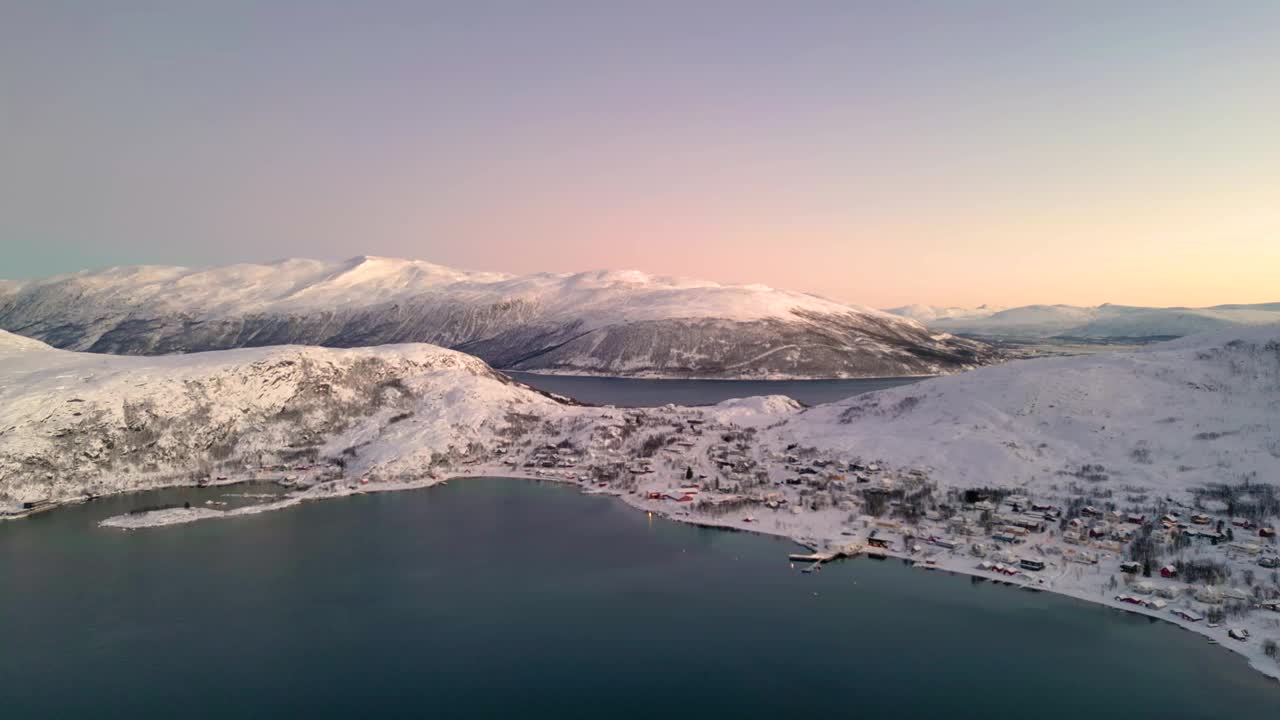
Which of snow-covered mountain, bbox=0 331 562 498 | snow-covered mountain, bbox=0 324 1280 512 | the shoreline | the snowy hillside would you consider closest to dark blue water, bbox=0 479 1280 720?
the shoreline

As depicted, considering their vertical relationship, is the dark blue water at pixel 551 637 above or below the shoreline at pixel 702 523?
below

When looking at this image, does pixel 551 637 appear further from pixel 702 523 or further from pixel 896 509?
pixel 896 509

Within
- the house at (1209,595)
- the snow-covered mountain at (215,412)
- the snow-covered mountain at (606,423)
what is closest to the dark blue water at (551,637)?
the house at (1209,595)

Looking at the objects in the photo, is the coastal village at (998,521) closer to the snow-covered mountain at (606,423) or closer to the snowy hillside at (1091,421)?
the snow-covered mountain at (606,423)

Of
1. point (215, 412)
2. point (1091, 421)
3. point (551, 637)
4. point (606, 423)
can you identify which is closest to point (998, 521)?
point (1091, 421)

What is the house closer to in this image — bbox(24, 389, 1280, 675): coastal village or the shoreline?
bbox(24, 389, 1280, 675): coastal village
